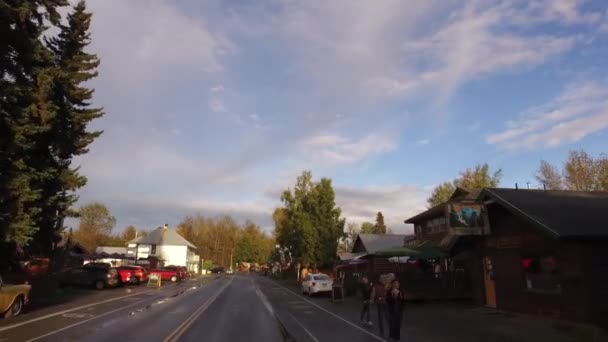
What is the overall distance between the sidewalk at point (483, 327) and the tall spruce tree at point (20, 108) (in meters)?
15.0

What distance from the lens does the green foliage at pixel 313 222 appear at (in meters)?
52.9

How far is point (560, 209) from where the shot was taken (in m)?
17.9

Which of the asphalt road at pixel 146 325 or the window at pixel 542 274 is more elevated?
the window at pixel 542 274

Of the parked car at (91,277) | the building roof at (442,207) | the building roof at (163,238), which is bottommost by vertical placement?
the parked car at (91,277)

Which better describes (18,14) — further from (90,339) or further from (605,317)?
(605,317)

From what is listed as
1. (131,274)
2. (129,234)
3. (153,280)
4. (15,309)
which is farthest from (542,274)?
(129,234)

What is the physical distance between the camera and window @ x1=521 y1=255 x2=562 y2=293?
55.5 ft

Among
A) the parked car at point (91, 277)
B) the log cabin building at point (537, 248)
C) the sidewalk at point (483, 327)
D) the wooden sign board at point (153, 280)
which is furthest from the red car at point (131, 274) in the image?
the log cabin building at point (537, 248)

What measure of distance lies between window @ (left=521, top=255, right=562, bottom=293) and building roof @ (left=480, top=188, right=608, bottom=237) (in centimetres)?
167

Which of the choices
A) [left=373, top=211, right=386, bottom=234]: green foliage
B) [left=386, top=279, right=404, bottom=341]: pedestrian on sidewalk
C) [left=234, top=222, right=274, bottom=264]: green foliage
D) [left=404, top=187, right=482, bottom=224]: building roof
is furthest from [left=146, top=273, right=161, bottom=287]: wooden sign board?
[left=234, top=222, right=274, bottom=264]: green foliage

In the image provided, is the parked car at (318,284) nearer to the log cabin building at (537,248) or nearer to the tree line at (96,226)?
the log cabin building at (537,248)

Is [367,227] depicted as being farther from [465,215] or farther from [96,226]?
[465,215]

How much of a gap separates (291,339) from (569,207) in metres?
12.0

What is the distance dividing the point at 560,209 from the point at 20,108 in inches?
867
